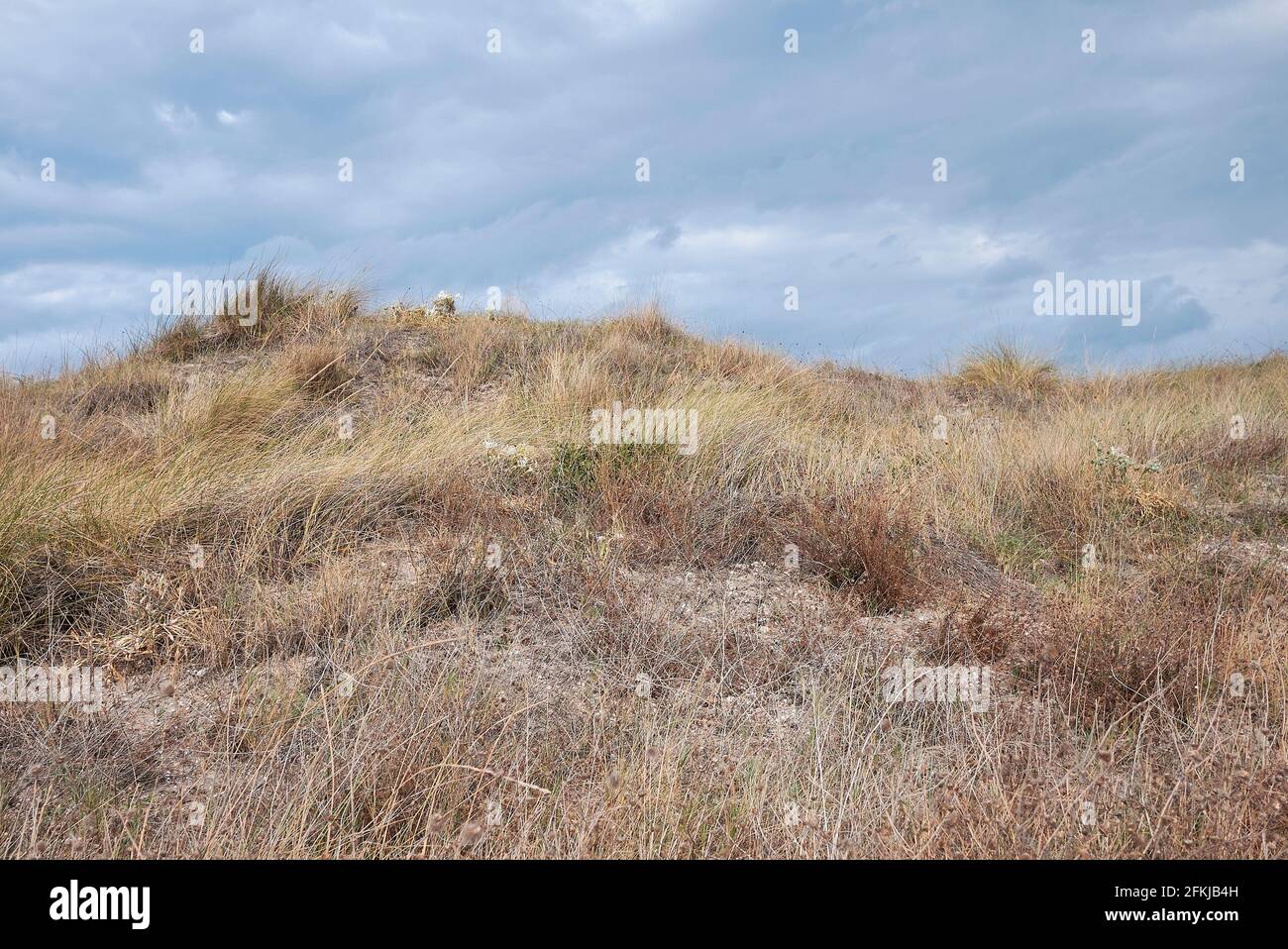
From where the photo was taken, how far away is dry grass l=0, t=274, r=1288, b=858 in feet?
8.39

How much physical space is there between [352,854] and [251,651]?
1.68 meters

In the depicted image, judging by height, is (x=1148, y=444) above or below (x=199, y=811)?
above

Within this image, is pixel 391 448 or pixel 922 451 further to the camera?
pixel 922 451

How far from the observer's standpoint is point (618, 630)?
4.00 meters

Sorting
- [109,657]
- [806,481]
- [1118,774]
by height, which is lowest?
[1118,774]

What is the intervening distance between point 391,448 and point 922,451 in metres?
4.65

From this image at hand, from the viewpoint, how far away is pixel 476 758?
9.55 feet

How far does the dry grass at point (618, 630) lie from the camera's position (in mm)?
2559

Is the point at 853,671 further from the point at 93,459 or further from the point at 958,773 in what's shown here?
the point at 93,459

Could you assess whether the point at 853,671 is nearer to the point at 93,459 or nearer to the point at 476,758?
the point at 476,758

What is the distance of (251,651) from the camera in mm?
3809

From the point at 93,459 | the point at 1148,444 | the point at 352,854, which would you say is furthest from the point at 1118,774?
the point at 93,459
